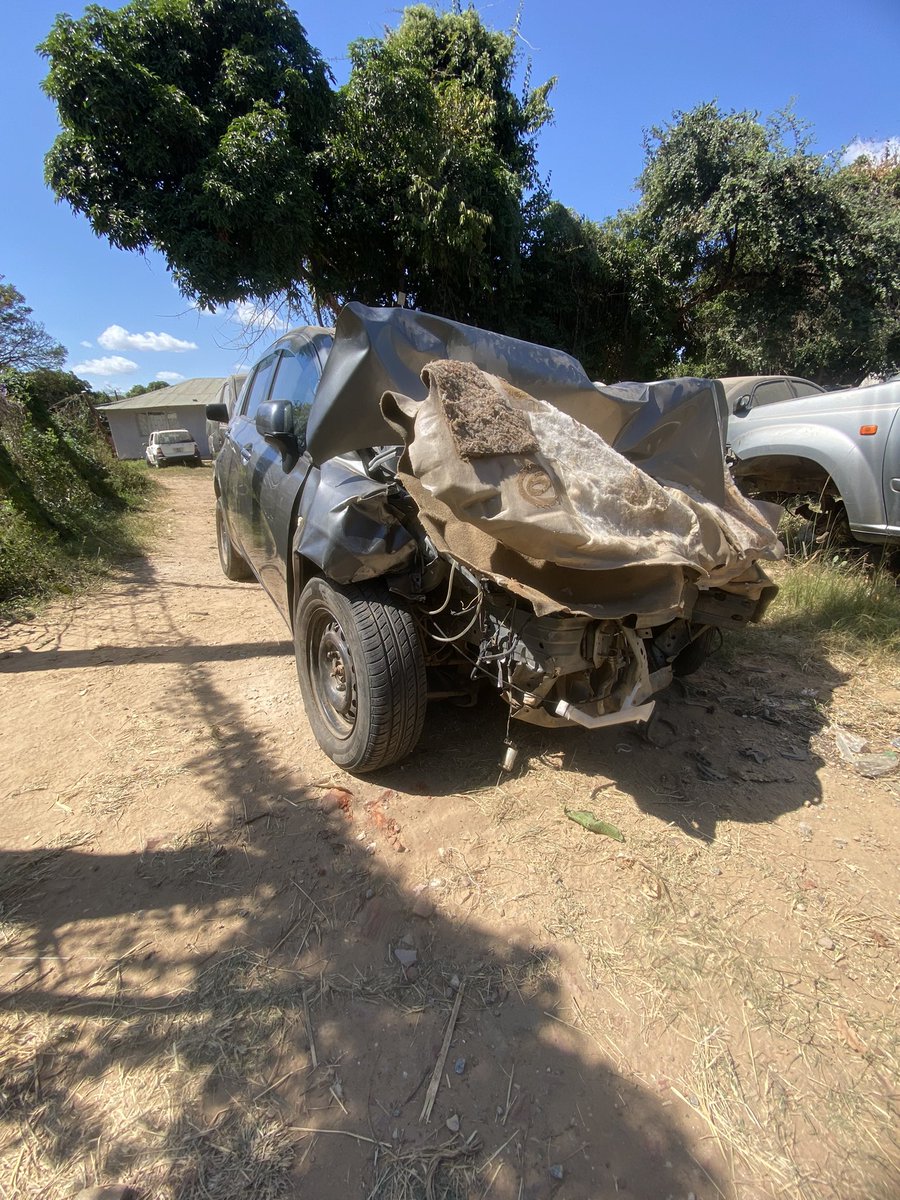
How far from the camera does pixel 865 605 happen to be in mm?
4258

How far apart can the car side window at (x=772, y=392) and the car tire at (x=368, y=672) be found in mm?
5932

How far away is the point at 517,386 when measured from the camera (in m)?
2.54

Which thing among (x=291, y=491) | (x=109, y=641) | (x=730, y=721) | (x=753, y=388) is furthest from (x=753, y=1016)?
(x=753, y=388)

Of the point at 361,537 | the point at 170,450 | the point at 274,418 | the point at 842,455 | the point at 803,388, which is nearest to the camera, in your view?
the point at 361,537

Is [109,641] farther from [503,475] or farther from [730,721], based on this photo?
[730,721]

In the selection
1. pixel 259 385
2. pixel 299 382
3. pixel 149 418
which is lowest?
pixel 299 382

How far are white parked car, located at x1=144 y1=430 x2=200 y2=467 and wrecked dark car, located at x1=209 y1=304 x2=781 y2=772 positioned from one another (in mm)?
22942

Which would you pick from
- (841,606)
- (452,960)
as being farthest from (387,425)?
(841,606)

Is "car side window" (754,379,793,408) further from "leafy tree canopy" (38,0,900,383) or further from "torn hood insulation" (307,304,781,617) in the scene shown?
"leafy tree canopy" (38,0,900,383)

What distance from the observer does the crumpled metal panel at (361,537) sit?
7.55ft

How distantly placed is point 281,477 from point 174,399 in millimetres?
35782

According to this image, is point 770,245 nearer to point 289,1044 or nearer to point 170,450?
point 289,1044

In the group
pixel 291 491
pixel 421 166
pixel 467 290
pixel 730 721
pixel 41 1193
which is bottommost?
pixel 41 1193

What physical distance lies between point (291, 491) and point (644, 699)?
196 centimetres
